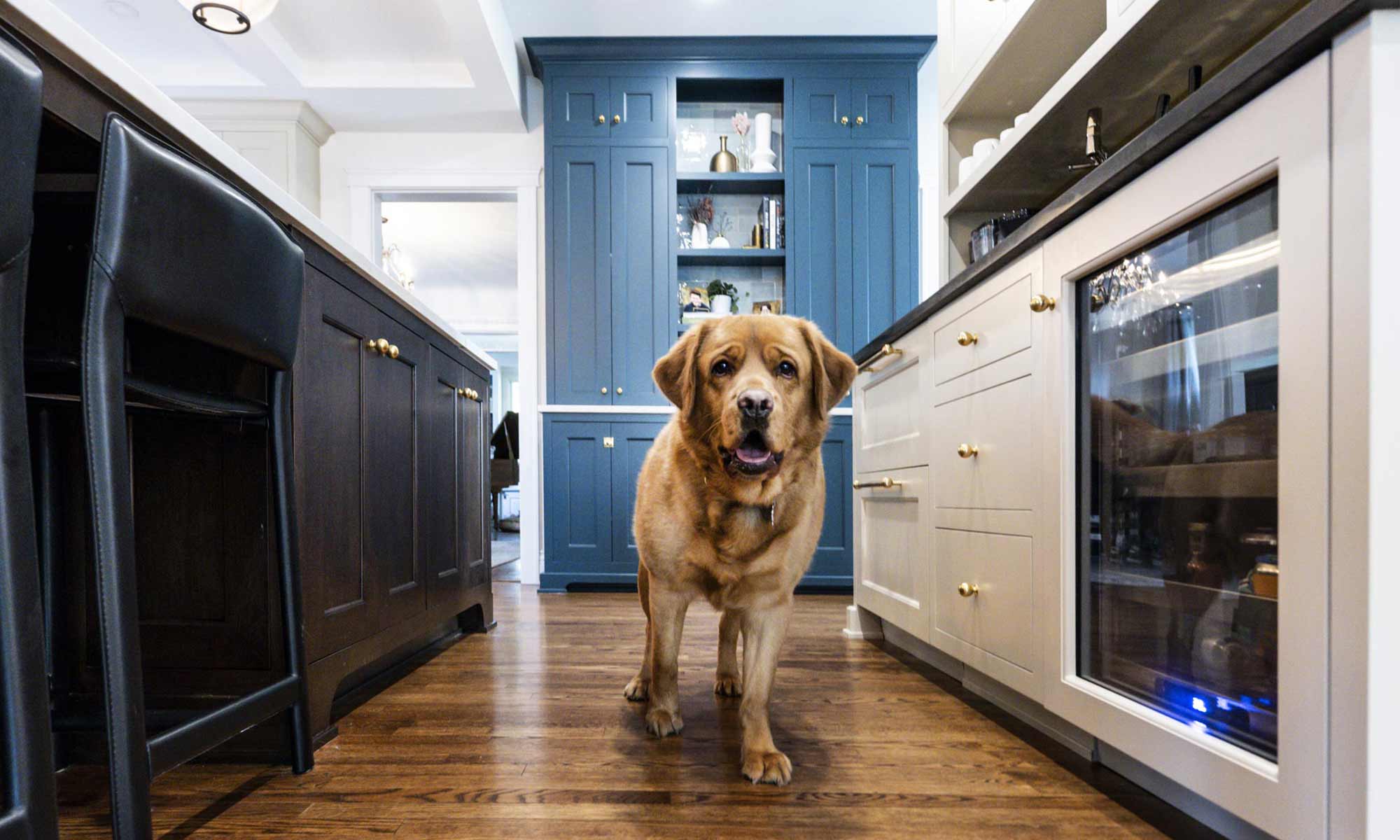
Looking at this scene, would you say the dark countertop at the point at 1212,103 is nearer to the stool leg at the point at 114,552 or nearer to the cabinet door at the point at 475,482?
the stool leg at the point at 114,552

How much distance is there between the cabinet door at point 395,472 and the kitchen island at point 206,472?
1 cm

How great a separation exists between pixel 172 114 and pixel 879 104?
4.41 m

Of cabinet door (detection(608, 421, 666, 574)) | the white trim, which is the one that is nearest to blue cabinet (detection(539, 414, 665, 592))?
cabinet door (detection(608, 421, 666, 574))

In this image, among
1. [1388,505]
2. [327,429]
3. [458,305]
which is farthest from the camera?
[458,305]

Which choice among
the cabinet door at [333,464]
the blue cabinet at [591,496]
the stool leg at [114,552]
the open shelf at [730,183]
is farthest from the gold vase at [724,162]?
the stool leg at [114,552]

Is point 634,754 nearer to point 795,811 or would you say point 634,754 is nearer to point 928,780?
point 795,811

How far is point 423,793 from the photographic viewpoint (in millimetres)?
1294

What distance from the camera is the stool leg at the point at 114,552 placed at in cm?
89

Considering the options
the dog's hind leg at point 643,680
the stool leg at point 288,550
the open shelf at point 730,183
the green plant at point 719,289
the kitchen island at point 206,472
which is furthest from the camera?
the green plant at point 719,289

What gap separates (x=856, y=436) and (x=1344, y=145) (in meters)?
2.18

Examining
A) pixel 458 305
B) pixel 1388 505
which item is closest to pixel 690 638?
pixel 1388 505

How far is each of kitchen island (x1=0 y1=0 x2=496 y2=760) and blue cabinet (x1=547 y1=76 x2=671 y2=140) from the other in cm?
317

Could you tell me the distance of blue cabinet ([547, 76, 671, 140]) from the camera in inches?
185

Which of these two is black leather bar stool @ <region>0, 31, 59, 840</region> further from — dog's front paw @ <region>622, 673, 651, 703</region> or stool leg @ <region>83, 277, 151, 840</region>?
dog's front paw @ <region>622, 673, 651, 703</region>
